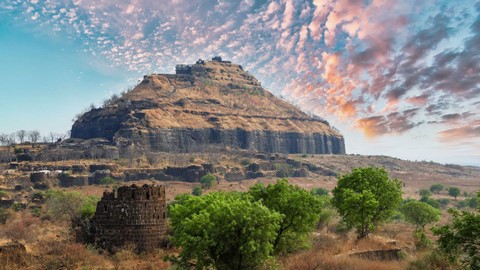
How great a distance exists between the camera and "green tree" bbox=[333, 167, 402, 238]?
98.9ft

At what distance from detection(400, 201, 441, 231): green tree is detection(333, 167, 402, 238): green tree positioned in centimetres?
2260

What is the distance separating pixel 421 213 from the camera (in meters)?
Result: 53.4

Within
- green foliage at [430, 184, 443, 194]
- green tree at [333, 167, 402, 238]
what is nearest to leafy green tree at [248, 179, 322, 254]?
green tree at [333, 167, 402, 238]

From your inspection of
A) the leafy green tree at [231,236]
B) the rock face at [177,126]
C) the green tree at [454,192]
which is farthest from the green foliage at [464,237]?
the rock face at [177,126]

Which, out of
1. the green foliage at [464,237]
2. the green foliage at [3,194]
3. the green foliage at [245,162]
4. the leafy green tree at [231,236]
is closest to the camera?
the green foliage at [464,237]

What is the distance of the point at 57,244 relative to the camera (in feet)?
87.9

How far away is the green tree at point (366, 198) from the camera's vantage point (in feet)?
98.9

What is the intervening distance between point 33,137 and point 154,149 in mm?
52409

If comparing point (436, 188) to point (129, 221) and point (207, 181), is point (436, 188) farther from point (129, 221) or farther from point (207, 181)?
point (129, 221)

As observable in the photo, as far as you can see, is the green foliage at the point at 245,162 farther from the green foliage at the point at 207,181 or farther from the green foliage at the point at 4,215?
the green foliage at the point at 4,215

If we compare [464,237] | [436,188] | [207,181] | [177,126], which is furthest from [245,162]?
[464,237]

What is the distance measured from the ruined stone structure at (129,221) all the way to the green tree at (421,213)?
40658 mm

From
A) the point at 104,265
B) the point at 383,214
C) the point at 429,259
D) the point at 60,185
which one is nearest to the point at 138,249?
the point at 104,265

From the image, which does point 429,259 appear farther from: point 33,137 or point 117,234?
point 33,137
